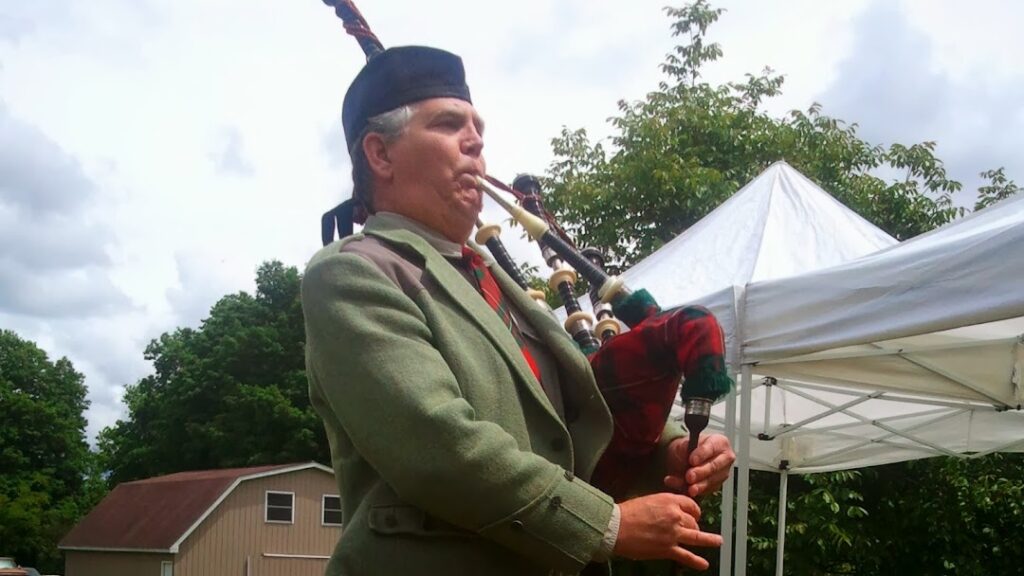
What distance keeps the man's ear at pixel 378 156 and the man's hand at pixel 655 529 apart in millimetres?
625

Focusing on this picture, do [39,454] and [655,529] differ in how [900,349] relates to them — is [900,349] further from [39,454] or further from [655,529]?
[39,454]

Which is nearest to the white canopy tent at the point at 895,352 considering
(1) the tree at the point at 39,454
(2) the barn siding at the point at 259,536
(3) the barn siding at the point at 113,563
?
(2) the barn siding at the point at 259,536

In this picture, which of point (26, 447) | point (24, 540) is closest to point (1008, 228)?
point (24, 540)

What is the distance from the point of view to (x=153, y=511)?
25.4 metres

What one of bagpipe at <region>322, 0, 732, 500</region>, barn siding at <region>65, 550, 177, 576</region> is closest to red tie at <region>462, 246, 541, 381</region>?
bagpipe at <region>322, 0, 732, 500</region>

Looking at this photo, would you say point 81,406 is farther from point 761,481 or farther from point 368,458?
point 368,458

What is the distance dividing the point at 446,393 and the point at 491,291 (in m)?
0.39

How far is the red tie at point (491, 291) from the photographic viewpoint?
163 centimetres

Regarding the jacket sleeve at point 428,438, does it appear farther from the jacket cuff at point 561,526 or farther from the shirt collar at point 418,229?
the shirt collar at point 418,229

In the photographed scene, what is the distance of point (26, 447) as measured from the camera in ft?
127

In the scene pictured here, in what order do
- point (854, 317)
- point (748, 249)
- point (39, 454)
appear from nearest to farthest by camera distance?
point (854, 317) < point (748, 249) < point (39, 454)

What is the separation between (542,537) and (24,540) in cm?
3910

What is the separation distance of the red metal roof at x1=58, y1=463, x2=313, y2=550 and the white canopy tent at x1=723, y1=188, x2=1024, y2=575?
63.3 ft

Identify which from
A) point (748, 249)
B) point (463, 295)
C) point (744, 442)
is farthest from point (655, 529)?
point (748, 249)
